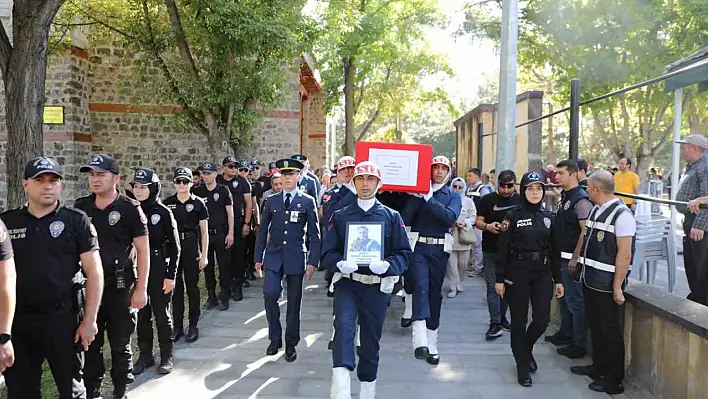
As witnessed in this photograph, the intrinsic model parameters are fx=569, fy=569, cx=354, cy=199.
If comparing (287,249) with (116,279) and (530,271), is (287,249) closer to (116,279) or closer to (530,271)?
(116,279)

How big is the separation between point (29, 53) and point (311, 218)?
11.5 ft

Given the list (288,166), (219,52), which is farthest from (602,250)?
(219,52)

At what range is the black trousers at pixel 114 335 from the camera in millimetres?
4492

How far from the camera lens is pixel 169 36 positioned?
12484mm

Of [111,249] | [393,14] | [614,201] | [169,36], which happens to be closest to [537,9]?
[393,14]

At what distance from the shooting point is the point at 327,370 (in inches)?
220

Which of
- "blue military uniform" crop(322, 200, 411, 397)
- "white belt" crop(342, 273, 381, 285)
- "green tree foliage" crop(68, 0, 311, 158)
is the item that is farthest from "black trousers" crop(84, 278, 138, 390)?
"green tree foliage" crop(68, 0, 311, 158)

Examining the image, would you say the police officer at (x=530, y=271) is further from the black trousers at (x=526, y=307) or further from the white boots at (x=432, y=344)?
the white boots at (x=432, y=344)

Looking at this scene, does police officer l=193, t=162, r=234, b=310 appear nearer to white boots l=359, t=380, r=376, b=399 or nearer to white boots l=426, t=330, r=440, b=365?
white boots l=426, t=330, r=440, b=365

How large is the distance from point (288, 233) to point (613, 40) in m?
13.5

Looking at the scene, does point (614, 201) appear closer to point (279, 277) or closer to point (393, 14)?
point (279, 277)

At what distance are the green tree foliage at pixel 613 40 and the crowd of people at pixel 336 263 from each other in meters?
10.8

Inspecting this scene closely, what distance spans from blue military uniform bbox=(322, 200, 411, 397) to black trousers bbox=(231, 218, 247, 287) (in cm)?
473

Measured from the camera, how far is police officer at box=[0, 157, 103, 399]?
3.66m
